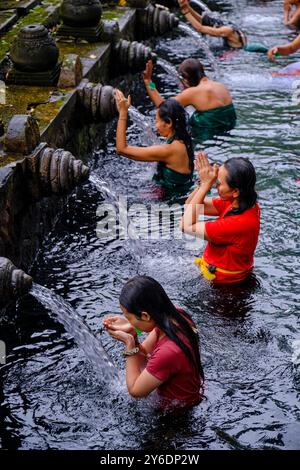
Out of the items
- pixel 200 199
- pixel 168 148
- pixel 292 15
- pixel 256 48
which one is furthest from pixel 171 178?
pixel 292 15

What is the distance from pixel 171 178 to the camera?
28.5 ft

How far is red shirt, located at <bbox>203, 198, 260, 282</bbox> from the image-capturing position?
6.47m

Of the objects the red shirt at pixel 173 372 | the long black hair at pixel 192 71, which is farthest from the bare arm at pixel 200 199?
the long black hair at pixel 192 71

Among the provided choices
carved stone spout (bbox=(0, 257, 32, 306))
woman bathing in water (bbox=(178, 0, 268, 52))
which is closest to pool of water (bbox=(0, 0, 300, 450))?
carved stone spout (bbox=(0, 257, 32, 306))

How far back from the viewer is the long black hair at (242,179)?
6.29 metres

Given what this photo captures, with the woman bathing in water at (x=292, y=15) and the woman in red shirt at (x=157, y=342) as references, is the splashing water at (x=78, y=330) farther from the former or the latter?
the woman bathing in water at (x=292, y=15)

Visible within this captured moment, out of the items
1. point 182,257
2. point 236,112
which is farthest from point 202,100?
point 182,257

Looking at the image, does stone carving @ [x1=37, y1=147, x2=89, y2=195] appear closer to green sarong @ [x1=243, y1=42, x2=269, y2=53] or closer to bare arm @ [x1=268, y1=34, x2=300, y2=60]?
bare arm @ [x1=268, y1=34, x2=300, y2=60]

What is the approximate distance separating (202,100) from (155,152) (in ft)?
6.58

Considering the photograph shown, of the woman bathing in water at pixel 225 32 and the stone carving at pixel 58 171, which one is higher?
the stone carving at pixel 58 171

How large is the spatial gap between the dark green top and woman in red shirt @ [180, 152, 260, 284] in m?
1.88

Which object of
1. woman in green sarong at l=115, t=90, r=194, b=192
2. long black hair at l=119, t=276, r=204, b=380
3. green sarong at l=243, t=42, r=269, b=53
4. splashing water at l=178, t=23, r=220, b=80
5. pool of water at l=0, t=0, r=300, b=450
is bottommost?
splashing water at l=178, t=23, r=220, b=80

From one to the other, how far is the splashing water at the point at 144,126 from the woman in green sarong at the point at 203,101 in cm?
44

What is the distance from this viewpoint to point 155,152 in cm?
839
